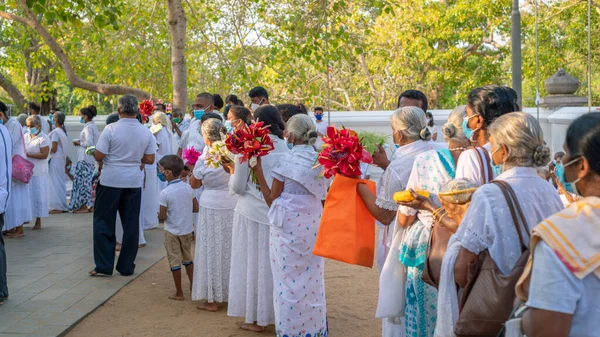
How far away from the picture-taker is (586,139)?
8.25 feet

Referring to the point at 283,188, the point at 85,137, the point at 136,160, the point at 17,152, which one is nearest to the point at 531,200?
the point at 283,188

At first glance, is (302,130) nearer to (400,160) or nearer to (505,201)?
(400,160)

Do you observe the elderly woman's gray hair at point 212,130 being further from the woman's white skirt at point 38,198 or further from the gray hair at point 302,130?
the woman's white skirt at point 38,198

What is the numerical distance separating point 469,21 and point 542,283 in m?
21.9

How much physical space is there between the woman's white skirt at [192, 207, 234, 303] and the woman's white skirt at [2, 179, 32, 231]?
4.91m

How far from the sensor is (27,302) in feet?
24.9

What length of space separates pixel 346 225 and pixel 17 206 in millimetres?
7663

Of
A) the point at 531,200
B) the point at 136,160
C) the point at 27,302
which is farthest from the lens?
the point at 136,160

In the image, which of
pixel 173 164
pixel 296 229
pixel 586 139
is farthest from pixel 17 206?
pixel 586 139

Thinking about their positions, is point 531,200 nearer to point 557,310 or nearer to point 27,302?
point 557,310

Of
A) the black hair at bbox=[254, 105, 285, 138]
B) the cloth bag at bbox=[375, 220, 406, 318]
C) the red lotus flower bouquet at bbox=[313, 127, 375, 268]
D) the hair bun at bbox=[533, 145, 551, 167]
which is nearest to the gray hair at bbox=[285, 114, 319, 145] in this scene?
the black hair at bbox=[254, 105, 285, 138]

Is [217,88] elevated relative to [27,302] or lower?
elevated

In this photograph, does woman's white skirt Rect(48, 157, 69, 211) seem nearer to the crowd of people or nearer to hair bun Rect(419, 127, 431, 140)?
the crowd of people

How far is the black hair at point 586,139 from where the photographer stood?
98.2 inches
